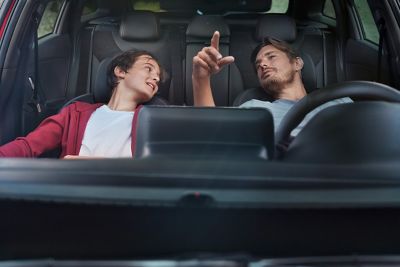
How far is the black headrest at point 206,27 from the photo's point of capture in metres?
3.42

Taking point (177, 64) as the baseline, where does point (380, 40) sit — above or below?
above

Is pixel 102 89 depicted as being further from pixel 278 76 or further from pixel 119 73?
pixel 278 76

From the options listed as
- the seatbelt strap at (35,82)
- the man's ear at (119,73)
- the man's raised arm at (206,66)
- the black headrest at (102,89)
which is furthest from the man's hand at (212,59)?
the seatbelt strap at (35,82)

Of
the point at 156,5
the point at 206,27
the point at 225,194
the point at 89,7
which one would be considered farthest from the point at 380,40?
the point at 225,194

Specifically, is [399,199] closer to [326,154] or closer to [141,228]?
[326,154]

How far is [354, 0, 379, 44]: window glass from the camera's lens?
10.4 feet

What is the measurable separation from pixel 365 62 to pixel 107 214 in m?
2.66

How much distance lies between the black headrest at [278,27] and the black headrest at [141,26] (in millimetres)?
656

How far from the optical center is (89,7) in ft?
12.6

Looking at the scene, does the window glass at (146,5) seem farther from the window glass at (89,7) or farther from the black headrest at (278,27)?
the black headrest at (278,27)

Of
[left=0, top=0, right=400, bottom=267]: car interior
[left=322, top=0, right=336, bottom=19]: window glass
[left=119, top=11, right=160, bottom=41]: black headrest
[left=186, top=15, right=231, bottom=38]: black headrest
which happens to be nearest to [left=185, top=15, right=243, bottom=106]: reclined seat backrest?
[left=186, top=15, right=231, bottom=38]: black headrest

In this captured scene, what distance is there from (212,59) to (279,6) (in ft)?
6.46

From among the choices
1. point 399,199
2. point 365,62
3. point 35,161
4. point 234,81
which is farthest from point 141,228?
point 365,62

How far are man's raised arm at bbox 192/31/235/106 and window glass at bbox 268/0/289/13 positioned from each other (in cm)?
156
